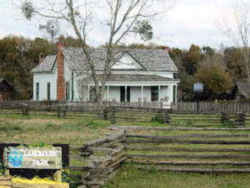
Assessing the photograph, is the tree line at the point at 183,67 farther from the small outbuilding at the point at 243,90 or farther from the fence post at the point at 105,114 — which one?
the fence post at the point at 105,114

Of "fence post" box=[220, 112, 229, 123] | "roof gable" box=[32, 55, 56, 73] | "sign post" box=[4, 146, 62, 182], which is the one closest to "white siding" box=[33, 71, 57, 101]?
"roof gable" box=[32, 55, 56, 73]

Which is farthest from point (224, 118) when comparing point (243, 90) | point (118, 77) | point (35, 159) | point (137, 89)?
point (243, 90)

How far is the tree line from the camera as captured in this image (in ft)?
188

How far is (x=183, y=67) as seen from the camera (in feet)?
234

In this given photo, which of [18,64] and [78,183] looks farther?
[18,64]

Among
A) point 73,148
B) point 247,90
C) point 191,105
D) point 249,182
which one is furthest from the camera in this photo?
point 247,90

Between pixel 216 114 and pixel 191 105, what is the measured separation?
29.1 feet

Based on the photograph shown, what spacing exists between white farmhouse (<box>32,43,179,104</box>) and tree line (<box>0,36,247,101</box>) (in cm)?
1133

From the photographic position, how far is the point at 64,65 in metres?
44.4

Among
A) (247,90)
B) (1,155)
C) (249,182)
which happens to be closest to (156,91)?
(247,90)

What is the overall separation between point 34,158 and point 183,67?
64.4 m

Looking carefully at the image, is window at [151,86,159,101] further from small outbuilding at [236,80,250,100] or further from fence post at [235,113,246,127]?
fence post at [235,113,246,127]

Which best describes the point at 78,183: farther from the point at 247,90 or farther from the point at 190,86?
the point at 190,86

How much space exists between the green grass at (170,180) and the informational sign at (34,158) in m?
2.34
